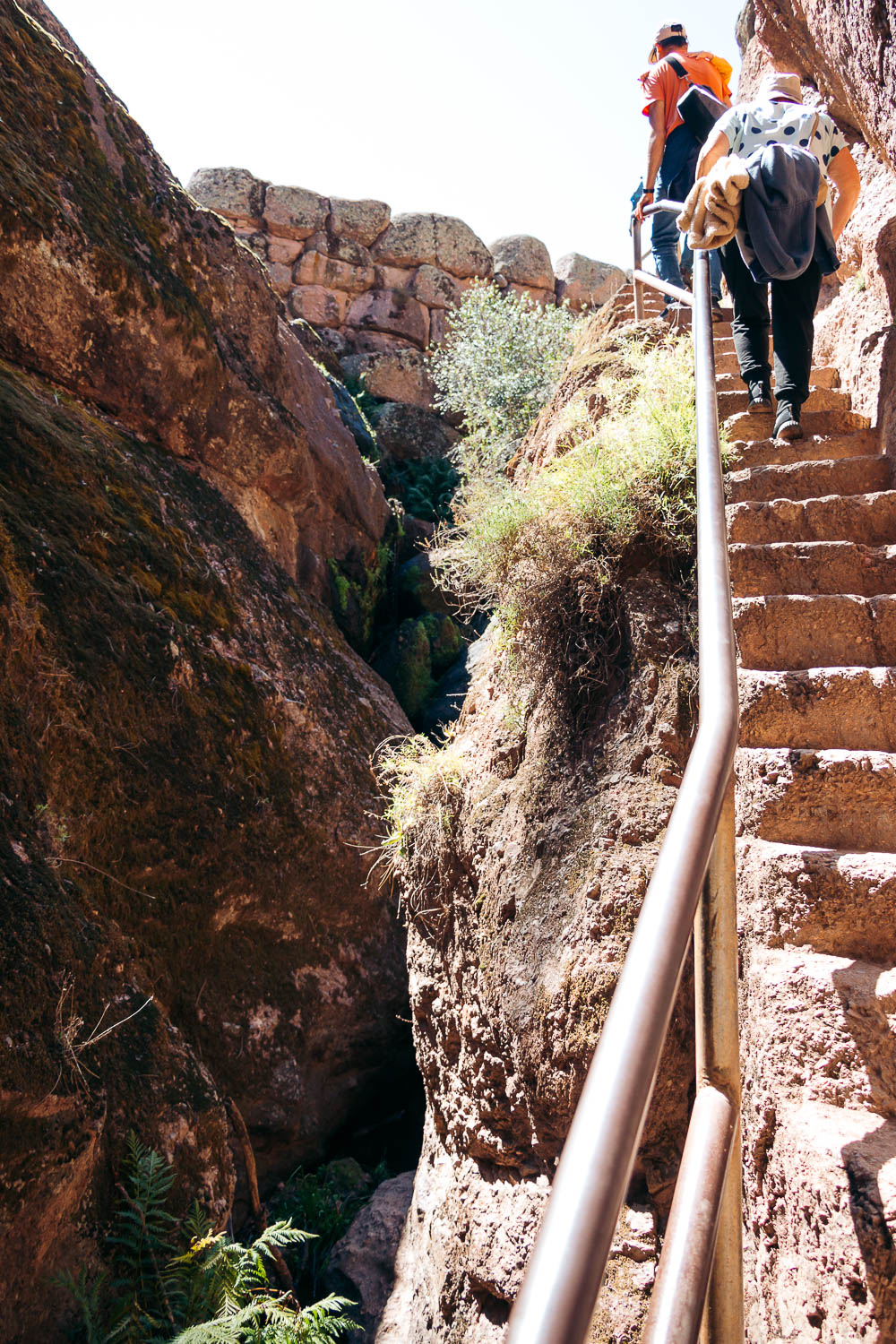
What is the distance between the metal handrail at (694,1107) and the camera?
640 millimetres

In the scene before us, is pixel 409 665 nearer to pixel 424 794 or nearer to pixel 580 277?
pixel 424 794

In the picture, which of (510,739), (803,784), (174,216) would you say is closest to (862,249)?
(510,739)

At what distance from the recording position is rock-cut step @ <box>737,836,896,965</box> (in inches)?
69.2

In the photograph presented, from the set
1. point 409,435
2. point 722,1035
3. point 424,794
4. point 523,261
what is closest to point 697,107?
point 424,794

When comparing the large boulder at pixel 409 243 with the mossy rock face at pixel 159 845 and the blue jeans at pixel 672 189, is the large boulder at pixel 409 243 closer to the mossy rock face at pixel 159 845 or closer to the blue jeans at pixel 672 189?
the blue jeans at pixel 672 189

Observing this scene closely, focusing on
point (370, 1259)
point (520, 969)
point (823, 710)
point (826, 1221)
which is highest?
point (823, 710)

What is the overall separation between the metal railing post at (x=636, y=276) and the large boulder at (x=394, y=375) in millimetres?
11484

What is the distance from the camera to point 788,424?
321cm

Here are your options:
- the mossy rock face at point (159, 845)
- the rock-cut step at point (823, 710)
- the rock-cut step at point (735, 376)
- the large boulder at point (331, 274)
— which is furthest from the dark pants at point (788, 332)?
the large boulder at point (331, 274)

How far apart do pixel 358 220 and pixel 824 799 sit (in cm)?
1942

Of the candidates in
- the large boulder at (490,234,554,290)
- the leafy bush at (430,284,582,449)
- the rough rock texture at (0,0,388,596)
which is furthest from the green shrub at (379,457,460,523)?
the large boulder at (490,234,554,290)

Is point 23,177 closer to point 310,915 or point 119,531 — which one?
point 119,531

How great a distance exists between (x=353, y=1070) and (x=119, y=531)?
11.8 feet

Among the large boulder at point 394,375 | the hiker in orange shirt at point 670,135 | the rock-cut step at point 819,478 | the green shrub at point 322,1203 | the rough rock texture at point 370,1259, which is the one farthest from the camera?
the large boulder at point 394,375
